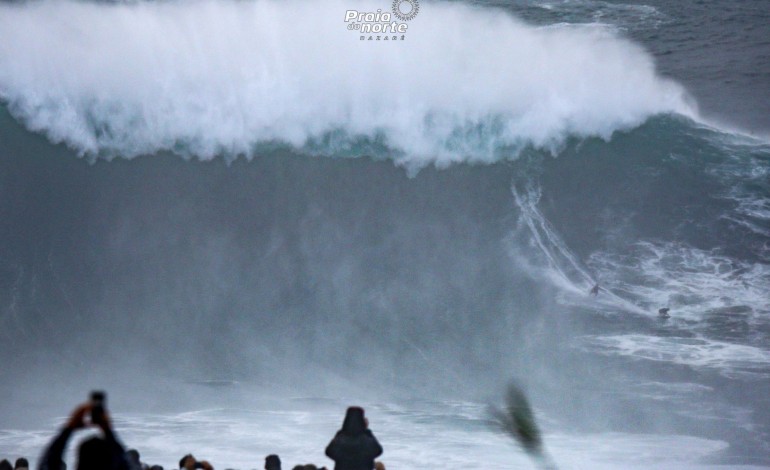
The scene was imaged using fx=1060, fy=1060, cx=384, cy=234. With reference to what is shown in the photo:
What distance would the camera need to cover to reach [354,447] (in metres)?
5.10

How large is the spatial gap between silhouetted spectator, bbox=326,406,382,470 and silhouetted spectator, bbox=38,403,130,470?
5.54ft

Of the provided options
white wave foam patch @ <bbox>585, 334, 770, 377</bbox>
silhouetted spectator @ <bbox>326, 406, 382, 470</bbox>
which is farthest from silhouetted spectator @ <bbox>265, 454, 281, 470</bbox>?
white wave foam patch @ <bbox>585, 334, 770, 377</bbox>

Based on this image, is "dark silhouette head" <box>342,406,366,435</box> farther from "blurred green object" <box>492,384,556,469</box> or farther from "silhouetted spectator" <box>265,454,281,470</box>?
"blurred green object" <box>492,384,556,469</box>

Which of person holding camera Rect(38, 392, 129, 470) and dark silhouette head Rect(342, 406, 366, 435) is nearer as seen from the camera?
person holding camera Rect(38, 392, 129, 470)

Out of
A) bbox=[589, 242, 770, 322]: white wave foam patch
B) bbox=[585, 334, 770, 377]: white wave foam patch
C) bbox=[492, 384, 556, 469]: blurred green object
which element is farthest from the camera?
bbox=[589, 242, 770, 322]: white wave foam patch

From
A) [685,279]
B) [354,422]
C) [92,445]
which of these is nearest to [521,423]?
[685,279]

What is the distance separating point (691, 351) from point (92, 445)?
8540 millimetres

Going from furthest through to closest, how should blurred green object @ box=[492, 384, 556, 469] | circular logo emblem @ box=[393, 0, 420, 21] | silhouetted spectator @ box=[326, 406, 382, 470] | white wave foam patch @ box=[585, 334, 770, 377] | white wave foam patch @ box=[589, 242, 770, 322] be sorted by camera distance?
circular logo emblem @ box=[393, 0, 420, 21] → white wave foam patch @ box=[589, 242, 770, 322] → white wave foam patch @ box=[585, 334, 770, 377] → blurred green object @ box=[492, 384, 556, 469] → silhouetted spectator @ box=[326, 406, 382, 470]

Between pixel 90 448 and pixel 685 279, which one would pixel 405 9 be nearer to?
pixel 685 279

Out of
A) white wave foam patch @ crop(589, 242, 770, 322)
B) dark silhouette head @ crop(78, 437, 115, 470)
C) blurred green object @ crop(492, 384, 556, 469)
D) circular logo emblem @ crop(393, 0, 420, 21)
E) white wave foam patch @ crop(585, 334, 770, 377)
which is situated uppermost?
circular logo emblem @ crop(393, 0, 420, 21)

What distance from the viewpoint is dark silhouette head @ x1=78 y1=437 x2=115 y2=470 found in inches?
138

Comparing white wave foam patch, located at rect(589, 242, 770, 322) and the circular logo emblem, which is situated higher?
the circular logo emblem

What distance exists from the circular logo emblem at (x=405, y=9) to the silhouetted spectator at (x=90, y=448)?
384 inches

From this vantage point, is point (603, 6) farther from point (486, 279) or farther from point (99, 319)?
point (99, 319)
